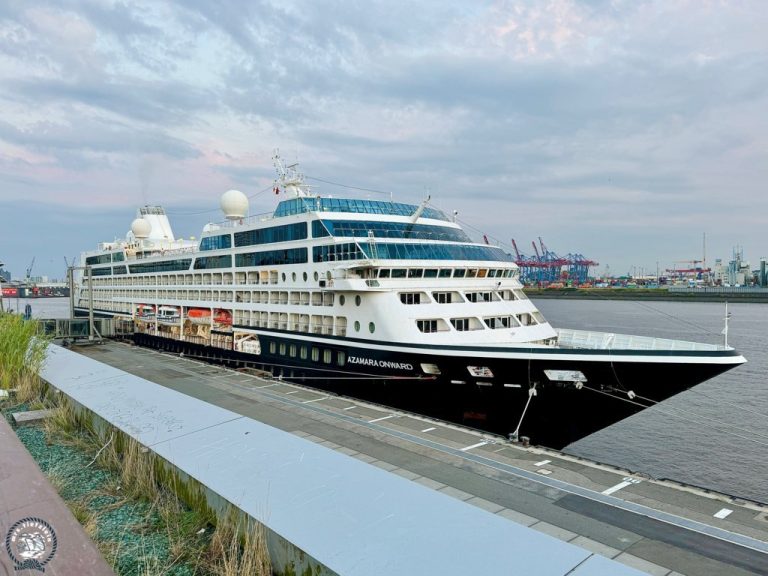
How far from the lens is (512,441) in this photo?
1384 cm

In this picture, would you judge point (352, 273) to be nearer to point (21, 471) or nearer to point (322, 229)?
point (322, 229)

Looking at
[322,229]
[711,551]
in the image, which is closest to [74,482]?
[711,551]

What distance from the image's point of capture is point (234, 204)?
38.2 meters

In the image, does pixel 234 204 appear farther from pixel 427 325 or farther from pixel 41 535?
pixel 41 535

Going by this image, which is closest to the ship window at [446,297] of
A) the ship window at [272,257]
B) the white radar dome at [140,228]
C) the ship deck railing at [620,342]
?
the ship deck railing at [620,342]

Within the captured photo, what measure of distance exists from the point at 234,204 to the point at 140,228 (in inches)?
814

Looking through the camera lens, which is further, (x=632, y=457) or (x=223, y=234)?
(x=223, y=234)

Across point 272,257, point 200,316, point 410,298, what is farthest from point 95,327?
point 410,298

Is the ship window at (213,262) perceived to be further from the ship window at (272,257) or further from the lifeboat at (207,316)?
the lifeboat at (207,316)

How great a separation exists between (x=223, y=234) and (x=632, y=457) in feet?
86.4

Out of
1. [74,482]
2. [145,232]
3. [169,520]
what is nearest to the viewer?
[169,520]

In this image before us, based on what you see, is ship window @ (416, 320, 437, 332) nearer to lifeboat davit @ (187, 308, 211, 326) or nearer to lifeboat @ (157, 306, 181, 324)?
lifeboat davit @ (187, 308, 211, 326)

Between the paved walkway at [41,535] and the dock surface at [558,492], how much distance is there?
7.03 meters

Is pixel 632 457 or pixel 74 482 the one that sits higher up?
pixel 74 482
